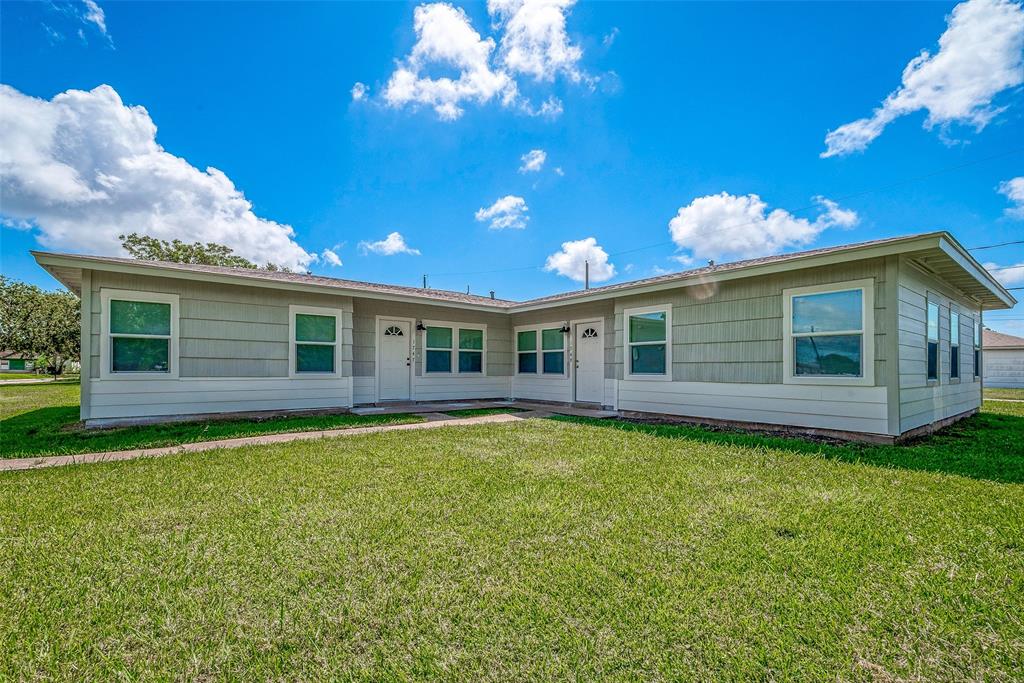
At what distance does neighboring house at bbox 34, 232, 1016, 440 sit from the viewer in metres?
5.99

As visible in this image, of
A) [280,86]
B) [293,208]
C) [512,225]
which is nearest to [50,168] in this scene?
[293,208]

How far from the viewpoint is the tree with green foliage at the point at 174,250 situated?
24.2m

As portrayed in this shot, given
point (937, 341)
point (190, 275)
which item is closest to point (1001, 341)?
point (937, 341)

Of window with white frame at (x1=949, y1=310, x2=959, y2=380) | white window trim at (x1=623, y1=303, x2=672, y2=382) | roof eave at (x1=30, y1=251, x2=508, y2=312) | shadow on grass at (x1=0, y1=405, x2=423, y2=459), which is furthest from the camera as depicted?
white window trim at (x1=623, y1=303, x2=672, y2=382)

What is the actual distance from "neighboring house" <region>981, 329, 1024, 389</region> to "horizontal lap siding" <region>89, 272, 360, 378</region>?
25894mm

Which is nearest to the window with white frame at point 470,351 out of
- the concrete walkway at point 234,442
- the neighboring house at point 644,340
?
the neighboring house at point 644,340

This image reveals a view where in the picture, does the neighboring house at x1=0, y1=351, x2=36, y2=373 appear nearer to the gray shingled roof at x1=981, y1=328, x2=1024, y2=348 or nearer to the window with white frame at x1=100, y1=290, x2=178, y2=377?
the window with white frame at x1=100, y1=290, x2=178, y2=377

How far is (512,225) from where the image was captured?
19375mm

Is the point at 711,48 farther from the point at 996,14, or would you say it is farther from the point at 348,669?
the point at 348,669

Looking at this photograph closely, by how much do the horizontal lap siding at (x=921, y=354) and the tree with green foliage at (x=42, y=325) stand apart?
2959cm

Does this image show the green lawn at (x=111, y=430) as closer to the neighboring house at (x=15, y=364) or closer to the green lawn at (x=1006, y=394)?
the green lawn at (x=1006, y=394)

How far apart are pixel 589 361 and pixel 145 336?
8.03 metres

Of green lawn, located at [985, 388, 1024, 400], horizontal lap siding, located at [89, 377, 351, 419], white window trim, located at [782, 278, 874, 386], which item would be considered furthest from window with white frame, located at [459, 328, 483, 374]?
green lawn, located at [985, 388, 1024, 400]

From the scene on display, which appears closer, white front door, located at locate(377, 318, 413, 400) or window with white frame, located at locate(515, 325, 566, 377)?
white front door, located at locate(377, 318, 413, 400)
